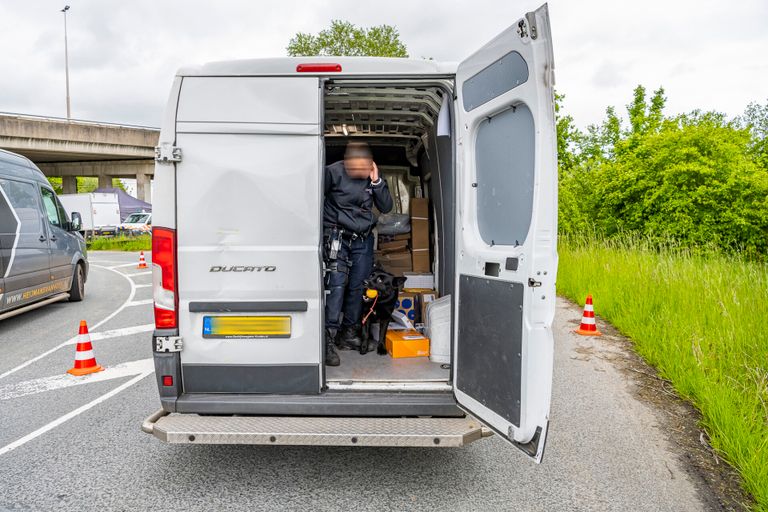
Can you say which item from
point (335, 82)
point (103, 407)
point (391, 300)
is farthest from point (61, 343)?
point (335, 82)

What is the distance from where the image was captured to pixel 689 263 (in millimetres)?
8289

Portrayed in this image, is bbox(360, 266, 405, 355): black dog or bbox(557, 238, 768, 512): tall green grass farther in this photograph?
bbox(360, 266, 405, 355): black dog

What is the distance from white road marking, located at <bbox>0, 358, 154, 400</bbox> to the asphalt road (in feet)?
0.20

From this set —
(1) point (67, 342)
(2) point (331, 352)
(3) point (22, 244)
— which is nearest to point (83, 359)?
(1) point (67, 342)

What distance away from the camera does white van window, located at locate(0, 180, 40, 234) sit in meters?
7.44

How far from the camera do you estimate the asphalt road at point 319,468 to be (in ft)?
10.0

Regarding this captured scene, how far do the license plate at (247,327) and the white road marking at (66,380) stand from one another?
3057 mm

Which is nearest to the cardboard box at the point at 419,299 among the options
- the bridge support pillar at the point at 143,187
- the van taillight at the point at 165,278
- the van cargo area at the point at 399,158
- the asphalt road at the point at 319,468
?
the van cargo area at the point at 399,158

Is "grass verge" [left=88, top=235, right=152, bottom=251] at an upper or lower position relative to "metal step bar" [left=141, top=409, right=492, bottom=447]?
upper

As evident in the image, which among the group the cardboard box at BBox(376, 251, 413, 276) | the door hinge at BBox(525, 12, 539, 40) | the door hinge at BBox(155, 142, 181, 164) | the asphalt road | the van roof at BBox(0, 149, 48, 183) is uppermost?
the van roof at BBox(0, 149, 48, 183)

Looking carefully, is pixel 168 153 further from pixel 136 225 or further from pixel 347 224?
pixel 136 225

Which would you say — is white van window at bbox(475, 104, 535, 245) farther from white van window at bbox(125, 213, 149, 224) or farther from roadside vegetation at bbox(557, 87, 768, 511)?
white van window at bbox(125, 213, 149, 224)

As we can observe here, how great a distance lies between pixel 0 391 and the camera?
502cm

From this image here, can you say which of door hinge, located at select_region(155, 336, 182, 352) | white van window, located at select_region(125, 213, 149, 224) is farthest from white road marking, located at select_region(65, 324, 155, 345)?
white van window, located at select_region(125, 213, 149, 224)
